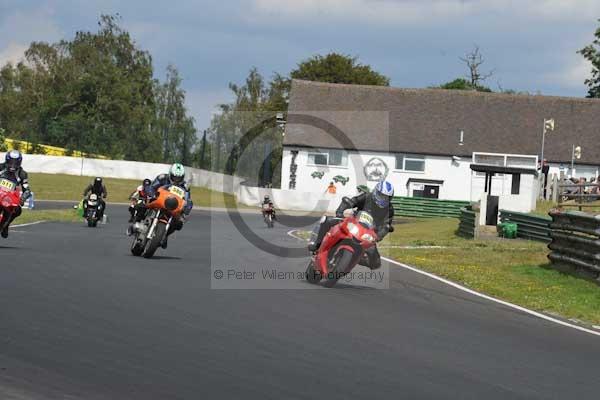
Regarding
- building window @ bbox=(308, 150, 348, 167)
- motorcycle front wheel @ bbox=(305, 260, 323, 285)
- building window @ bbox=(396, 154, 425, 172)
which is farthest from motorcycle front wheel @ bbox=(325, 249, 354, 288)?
building window @ bbox=(396, 154, 425, 172)

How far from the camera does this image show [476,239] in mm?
31328

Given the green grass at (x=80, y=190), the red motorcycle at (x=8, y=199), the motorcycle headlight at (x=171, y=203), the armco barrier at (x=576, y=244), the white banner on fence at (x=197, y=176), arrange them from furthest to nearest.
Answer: the white banner on fence at (x=197, y=176) < the green grass at (x=80, y=190) < the armco barrier at (x=576, y=244) < the red motorcycle at (x=8, y=199) < the motorcycle headlight at (x=171, y=203)

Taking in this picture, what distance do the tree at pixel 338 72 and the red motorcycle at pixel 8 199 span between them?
74286mm

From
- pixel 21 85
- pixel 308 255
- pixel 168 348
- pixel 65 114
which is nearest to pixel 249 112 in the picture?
pixel 65 114

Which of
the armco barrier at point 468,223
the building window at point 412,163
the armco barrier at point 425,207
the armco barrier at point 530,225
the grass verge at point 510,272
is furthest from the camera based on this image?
the building window at point 412,163

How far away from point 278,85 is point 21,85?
26549 mm

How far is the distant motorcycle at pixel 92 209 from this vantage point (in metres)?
29.6

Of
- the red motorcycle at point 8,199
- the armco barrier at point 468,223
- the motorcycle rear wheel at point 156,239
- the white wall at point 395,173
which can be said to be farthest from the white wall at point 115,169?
the motorcycle rear wheel at point 156,239

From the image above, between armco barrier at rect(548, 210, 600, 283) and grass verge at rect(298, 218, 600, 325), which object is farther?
armco barrier at rect(548, 210, 600, 283)

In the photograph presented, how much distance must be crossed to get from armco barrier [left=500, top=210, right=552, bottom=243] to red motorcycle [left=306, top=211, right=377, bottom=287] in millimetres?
15121

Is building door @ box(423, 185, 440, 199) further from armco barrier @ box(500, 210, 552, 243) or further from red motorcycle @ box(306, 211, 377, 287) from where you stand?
red motorcycle @ box(306, 211, 377, 287)

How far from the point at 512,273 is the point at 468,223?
13.7 meters

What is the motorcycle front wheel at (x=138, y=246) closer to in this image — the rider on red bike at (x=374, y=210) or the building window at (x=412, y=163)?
the rider on red bike at (x=374, y=210)

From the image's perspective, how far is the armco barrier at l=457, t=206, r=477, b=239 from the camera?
32.6 metres
